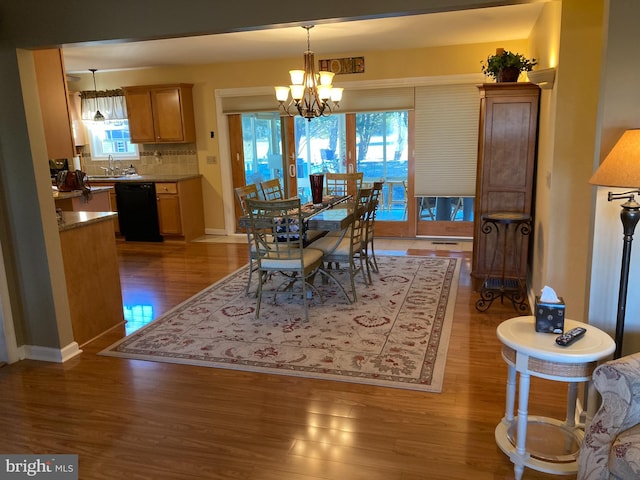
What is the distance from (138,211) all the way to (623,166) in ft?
21.4

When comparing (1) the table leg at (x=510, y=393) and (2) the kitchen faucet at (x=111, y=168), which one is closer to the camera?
(1) the table leg at (x=510, y=393)

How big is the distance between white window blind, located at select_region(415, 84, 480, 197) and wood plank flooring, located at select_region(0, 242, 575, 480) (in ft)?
10.7

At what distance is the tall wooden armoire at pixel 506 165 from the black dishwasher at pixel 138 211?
4.70 meters

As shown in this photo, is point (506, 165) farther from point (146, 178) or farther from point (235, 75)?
point (146, 178)

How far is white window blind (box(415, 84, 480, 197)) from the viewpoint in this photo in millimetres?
6086

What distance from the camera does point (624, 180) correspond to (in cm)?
180

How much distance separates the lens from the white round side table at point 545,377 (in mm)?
1880

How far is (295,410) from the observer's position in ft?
8.61

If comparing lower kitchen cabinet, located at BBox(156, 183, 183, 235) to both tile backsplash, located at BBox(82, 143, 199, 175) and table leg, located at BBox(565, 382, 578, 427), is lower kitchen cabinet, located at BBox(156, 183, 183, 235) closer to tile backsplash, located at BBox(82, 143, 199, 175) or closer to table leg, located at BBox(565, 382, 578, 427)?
tile backsplash, located at BBox(82, 143, 199, 175)

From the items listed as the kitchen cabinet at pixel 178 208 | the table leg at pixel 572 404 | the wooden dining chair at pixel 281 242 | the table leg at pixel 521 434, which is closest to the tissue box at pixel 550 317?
the table leg at pixel 521 434

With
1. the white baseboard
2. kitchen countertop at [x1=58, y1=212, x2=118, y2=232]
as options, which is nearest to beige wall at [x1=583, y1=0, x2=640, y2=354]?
the white baseboard

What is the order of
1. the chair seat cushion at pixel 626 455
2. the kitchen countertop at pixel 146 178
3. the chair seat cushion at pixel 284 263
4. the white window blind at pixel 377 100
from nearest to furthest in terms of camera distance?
the chair seat cushion at pixel 626 455
the chair seat cushion at pixel 284 263
the white window blind at pixel 377 100
the kitchen countertop at pixel 146 178

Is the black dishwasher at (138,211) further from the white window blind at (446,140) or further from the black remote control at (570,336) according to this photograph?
the black remote control at (570,336)

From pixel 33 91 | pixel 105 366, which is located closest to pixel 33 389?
pixel 105 366
